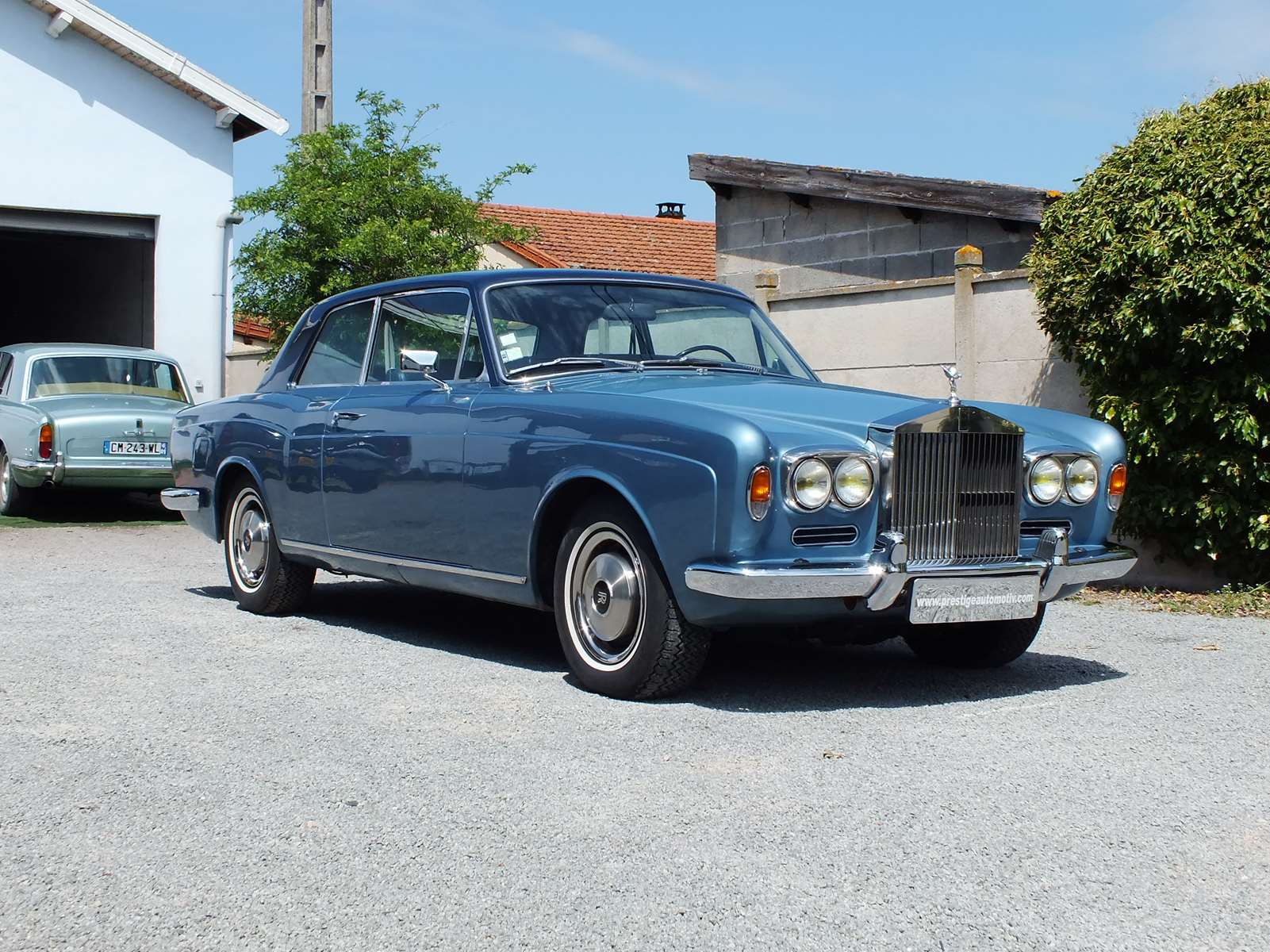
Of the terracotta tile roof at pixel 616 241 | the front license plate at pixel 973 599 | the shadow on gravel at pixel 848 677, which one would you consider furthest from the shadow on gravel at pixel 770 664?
the terracotta tile roof at pixel 616 241

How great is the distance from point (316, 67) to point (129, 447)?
282 inches

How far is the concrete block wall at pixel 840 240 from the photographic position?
13953 millimetres

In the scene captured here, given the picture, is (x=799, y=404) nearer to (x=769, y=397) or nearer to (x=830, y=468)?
(x=769, y=397)

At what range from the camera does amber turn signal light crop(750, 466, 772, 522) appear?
5129 mm

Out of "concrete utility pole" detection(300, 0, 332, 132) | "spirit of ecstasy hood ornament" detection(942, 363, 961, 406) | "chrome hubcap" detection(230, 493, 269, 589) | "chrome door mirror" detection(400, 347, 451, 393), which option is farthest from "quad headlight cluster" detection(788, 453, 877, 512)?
"concrete utility pole" detection(300, 0, 332, 132)

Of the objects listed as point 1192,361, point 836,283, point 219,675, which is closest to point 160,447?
point 836,283

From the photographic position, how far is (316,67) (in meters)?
19.2

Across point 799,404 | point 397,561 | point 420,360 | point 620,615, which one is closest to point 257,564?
point 397,561

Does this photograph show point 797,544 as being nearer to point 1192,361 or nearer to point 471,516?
point 471,516

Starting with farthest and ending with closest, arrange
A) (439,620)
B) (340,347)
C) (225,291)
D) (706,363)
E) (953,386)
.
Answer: (225,291), (439,620), (340,347), (706,363), (953,386)

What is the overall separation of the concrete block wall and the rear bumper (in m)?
5.59

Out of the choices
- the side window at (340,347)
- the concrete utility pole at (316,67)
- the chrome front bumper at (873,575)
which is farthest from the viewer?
the concrete utility pole at (316,67)

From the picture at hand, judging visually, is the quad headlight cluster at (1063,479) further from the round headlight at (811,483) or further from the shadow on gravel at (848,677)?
the round headlight at (811,483)

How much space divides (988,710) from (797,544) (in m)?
1.03
